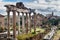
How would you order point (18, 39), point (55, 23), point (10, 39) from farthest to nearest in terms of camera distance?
point (55, 23) < point (18, 39) < point (10, 39)

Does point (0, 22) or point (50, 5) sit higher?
point (50, 5)

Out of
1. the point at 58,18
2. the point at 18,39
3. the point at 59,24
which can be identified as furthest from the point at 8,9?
the point at 58,18

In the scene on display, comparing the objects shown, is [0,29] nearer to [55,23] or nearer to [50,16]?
[55,23]

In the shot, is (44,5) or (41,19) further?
(41,19)

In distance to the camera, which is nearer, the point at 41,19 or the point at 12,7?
the point at 12,7

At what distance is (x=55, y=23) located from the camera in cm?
1855

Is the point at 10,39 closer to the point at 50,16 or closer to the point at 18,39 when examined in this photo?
the point at 18,39

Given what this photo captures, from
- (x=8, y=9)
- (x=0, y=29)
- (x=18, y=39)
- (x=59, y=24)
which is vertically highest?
(x=8, y=9)

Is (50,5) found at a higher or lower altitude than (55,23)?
higher

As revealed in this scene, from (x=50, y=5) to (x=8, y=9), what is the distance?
869 centimetres

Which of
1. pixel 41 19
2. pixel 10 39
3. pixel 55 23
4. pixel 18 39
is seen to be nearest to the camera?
pixel 10 39

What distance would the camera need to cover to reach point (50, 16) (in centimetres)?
2025

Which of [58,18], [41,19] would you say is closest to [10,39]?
[41,19]

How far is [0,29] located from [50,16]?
9.74 metres
